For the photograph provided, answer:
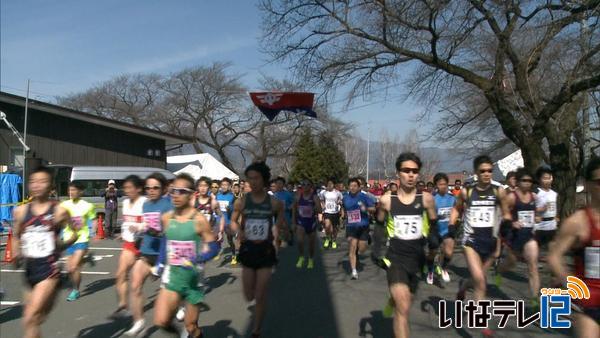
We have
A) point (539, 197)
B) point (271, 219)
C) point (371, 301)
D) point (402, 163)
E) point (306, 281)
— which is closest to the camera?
point (402, 163)

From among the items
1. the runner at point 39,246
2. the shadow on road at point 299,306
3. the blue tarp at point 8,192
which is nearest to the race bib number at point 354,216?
the shadow on road at point 299,306

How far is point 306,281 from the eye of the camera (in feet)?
30.1

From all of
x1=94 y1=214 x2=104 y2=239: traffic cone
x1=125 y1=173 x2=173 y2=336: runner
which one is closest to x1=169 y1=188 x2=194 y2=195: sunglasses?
x1=125 y1=173 x2=173 y2=336: runner

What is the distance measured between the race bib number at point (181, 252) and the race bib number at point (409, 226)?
1.97m

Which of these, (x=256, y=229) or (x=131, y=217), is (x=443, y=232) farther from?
(x=131, y=217)

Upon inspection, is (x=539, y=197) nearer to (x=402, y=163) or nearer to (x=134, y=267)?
(x=402, y=163)

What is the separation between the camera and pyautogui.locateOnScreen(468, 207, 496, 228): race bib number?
6.33 m

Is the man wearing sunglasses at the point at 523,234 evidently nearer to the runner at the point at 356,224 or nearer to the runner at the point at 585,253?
the runner at the point at 356,224

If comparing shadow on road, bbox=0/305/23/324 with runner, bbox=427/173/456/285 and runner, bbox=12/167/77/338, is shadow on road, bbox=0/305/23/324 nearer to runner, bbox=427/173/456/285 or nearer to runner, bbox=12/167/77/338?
runner, bbox=12/167/77/338

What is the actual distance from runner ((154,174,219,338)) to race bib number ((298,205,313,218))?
18.4 feet

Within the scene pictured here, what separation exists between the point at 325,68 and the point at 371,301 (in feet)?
30.4

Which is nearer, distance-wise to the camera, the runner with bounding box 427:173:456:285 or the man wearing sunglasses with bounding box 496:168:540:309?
the man wearing sunglasses with bounding box 496:168:540:309

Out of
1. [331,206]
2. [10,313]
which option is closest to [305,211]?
[331,206]

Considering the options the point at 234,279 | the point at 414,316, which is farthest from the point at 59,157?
the point at 414,316
